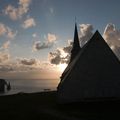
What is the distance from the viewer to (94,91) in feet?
113

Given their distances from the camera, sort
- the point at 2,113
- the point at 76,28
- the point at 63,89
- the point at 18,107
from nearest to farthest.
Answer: the point at 2,113 → the point at 18,107 → the point at 63,89 → the point at 76,28

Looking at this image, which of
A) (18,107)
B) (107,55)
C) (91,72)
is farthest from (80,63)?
(18,107)

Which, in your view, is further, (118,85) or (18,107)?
(118,85)

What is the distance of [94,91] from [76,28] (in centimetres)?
2539

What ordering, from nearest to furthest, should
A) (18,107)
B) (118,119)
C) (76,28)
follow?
(118,119)
(18,107)
(76,28)

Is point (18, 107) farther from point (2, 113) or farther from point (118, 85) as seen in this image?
point (118, 85)

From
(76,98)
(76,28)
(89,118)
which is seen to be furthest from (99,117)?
(76,28)

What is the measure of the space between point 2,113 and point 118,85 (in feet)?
54.6

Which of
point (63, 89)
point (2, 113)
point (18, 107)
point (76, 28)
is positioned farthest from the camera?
point (76, 28)

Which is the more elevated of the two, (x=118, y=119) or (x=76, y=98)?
(x=76, y=98)

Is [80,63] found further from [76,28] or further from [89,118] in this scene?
[76,28]

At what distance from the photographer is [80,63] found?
3453 cm

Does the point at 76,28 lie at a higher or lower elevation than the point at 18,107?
higher

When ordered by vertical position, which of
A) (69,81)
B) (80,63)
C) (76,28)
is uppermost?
(76,28)
